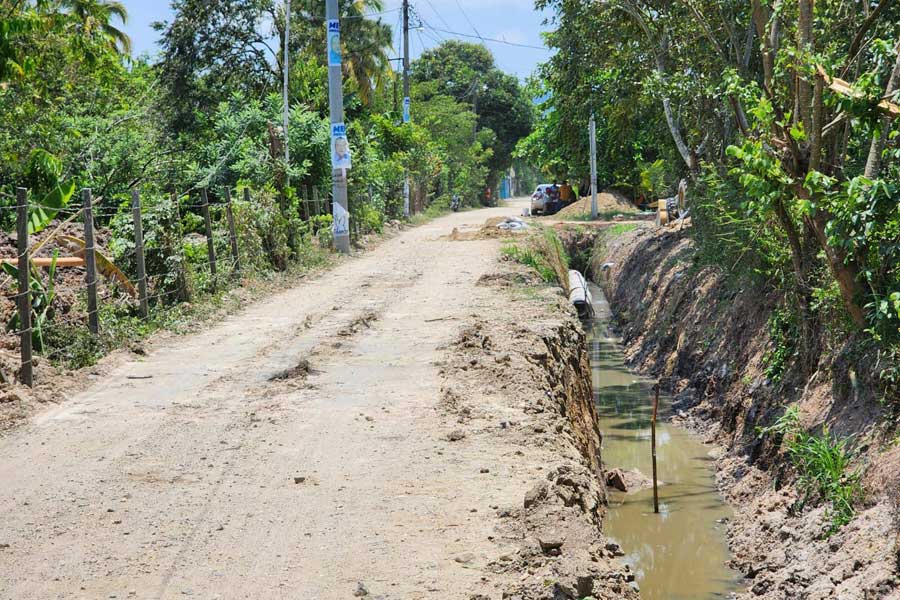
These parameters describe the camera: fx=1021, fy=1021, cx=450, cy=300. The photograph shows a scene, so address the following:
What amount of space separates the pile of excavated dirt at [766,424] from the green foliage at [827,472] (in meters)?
0.08

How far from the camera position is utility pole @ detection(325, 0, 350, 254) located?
21797 millimetres

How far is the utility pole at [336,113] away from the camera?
21797 mm

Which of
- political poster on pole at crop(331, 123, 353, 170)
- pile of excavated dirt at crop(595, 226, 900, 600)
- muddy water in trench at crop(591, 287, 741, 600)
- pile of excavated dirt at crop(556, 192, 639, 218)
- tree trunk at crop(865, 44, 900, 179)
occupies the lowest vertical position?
muddy water in trench at crop(591, 287, 741, 600)

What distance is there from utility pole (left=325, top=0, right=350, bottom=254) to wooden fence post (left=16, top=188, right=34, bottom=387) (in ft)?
41.3

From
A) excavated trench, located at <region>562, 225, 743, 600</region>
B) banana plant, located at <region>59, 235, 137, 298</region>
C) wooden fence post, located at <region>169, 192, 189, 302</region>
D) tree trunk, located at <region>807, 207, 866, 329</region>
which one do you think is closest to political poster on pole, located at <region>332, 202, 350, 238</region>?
wooden fence post, located at <region>169, 192, 189, 302</region>

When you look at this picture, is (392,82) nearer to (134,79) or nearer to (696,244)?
(134,79)

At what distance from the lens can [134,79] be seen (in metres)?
37.3

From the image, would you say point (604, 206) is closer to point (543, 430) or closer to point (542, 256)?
point (542, 256)

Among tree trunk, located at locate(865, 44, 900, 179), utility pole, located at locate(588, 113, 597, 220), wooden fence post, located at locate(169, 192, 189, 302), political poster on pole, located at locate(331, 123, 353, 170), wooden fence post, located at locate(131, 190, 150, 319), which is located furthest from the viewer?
utility pole, located at locate(588, 113, 597, 220)

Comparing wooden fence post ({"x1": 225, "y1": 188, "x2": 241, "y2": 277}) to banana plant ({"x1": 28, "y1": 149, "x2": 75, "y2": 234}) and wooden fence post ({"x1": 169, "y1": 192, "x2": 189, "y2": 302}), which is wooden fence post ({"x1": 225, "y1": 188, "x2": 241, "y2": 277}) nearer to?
wooden fence post ({"x1": 169, "y1": 192, "x2": 189, "y2": 302})

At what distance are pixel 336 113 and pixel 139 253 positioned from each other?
31.6 ft

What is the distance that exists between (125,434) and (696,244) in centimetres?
1100

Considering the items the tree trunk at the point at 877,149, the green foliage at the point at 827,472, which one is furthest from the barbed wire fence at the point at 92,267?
the tree trunk at the point at 877,149

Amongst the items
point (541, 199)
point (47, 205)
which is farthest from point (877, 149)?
point (541, 199)
